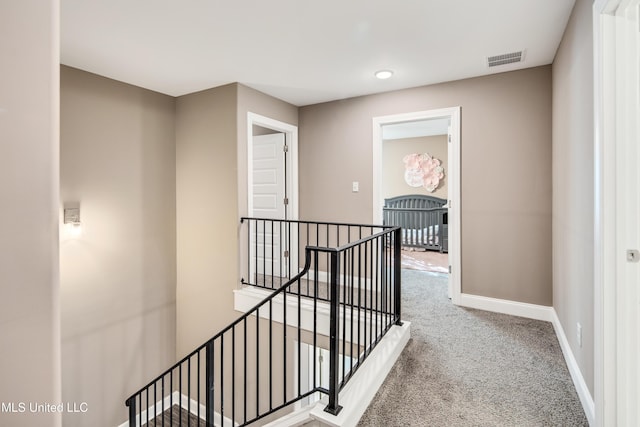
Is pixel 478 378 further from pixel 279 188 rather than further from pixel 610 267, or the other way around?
pixel 279 188

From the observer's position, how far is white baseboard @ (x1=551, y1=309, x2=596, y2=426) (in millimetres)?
1642

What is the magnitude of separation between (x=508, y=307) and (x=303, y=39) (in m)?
3.06

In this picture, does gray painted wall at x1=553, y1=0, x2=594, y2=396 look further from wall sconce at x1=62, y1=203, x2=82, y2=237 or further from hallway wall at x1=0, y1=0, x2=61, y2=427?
Result: wall sconce at x1=62, y1=203, x2=82, y2=237

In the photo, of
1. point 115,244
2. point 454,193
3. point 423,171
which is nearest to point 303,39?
point 454,193

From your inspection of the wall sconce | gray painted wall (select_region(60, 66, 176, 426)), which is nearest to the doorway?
gray painted wall (select_region(60, 66, 176, 426))

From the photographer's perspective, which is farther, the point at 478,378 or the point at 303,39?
the point at 303,39

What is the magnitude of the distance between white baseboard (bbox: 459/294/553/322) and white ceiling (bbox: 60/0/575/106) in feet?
7.31

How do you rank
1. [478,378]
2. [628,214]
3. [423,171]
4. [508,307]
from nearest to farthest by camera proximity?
[628,214] → [478,378] → [508,307] → [423,171]

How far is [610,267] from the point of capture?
141 cm

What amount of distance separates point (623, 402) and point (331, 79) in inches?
126

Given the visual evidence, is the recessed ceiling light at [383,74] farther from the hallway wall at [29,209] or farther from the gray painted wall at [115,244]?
the hallway wall at [29,209]

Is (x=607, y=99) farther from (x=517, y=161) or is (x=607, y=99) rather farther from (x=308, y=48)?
(x=308, y=48)

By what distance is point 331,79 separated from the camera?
11.2ft

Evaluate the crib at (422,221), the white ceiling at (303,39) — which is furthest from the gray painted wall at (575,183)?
the crib at (422,221)
